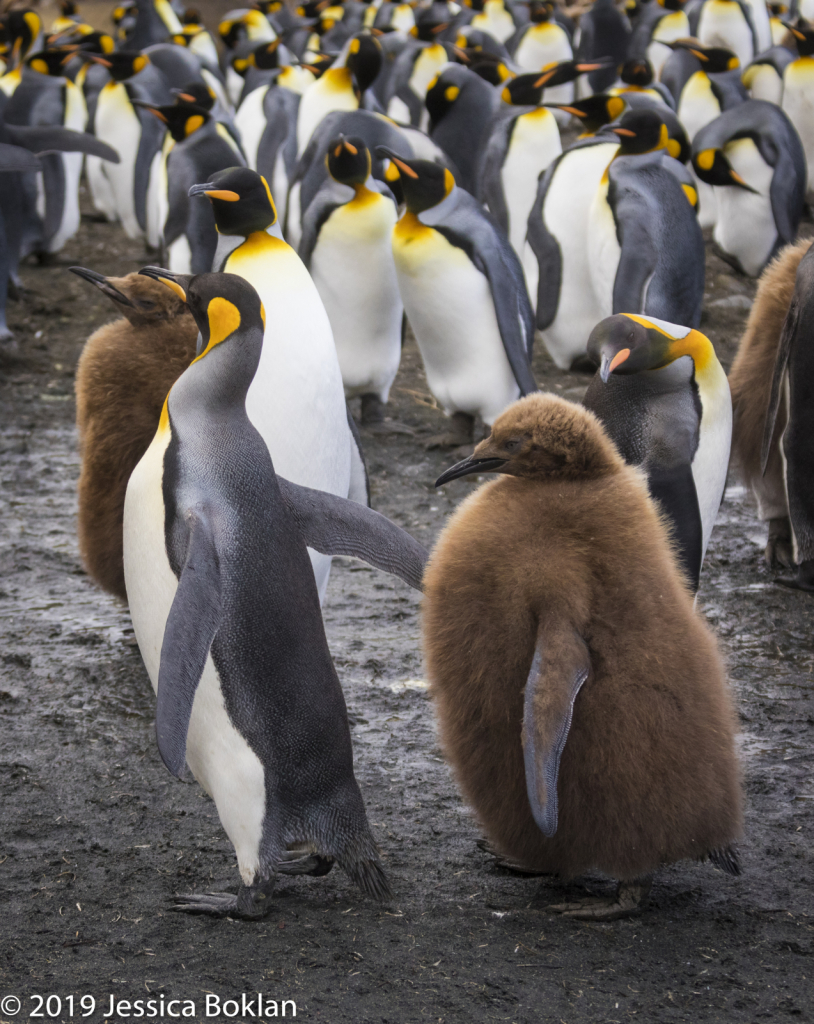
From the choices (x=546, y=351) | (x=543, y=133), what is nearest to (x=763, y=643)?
(x=546, y=351)

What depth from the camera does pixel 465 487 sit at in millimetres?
5375

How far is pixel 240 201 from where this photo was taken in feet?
11.0

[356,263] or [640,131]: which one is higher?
[640,131]

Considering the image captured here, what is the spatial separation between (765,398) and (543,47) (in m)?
11.0

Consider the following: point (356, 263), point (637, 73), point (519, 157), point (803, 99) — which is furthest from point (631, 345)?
point (803, 99)

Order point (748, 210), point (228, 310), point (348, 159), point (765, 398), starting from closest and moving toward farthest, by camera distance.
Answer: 1. point (228, 310)
2. point (765, 398)
3. point (348, 159)
4. point (748, 210)

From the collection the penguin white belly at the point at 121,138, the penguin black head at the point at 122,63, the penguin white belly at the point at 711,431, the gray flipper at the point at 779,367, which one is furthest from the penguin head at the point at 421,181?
the penguin black head at the point at 122,63

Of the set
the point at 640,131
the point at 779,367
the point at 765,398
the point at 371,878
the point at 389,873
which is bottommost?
the point at 389,873

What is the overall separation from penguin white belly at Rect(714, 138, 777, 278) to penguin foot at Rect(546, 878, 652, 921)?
6.97 meters

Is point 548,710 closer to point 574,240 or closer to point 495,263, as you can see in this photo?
point 495,263

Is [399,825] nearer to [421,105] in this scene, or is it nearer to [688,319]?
[688,319]

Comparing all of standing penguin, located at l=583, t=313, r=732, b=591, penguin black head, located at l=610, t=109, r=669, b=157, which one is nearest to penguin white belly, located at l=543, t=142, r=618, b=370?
penguin black head, located at l=610, t=109, r=669, b=157

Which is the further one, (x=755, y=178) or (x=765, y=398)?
(x=755, y=178)

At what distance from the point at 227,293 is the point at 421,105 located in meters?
11.0
